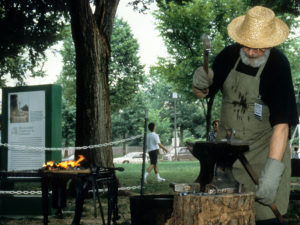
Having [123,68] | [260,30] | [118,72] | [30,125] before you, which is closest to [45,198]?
[30,125]

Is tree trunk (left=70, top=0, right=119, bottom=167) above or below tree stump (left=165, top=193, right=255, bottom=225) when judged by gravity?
above

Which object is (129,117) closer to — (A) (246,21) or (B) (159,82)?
(B) (159,82)

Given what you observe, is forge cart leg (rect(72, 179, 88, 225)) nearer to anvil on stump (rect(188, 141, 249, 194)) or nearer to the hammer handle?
anvil on stump (rect(188, 141, 249, 194))

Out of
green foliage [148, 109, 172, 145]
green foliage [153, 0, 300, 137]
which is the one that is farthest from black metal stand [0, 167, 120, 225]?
green foliage [148, 109, 172, 145]

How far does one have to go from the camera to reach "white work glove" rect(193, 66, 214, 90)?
10.1 ft

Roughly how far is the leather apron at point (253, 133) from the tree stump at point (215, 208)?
0.25m

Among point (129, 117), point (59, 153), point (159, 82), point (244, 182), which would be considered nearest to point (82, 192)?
point (59, 153)

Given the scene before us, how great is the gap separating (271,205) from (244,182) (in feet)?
0.94

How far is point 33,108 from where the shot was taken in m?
9.73

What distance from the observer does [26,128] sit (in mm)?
9734

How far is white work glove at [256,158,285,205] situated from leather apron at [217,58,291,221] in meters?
0.20

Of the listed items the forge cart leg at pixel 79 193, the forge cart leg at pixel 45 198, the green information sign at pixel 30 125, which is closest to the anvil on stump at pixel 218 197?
the forge cart leg at pixel 79 193

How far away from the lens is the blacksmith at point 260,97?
2.83 meters

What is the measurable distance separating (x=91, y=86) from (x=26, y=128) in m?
2.26
